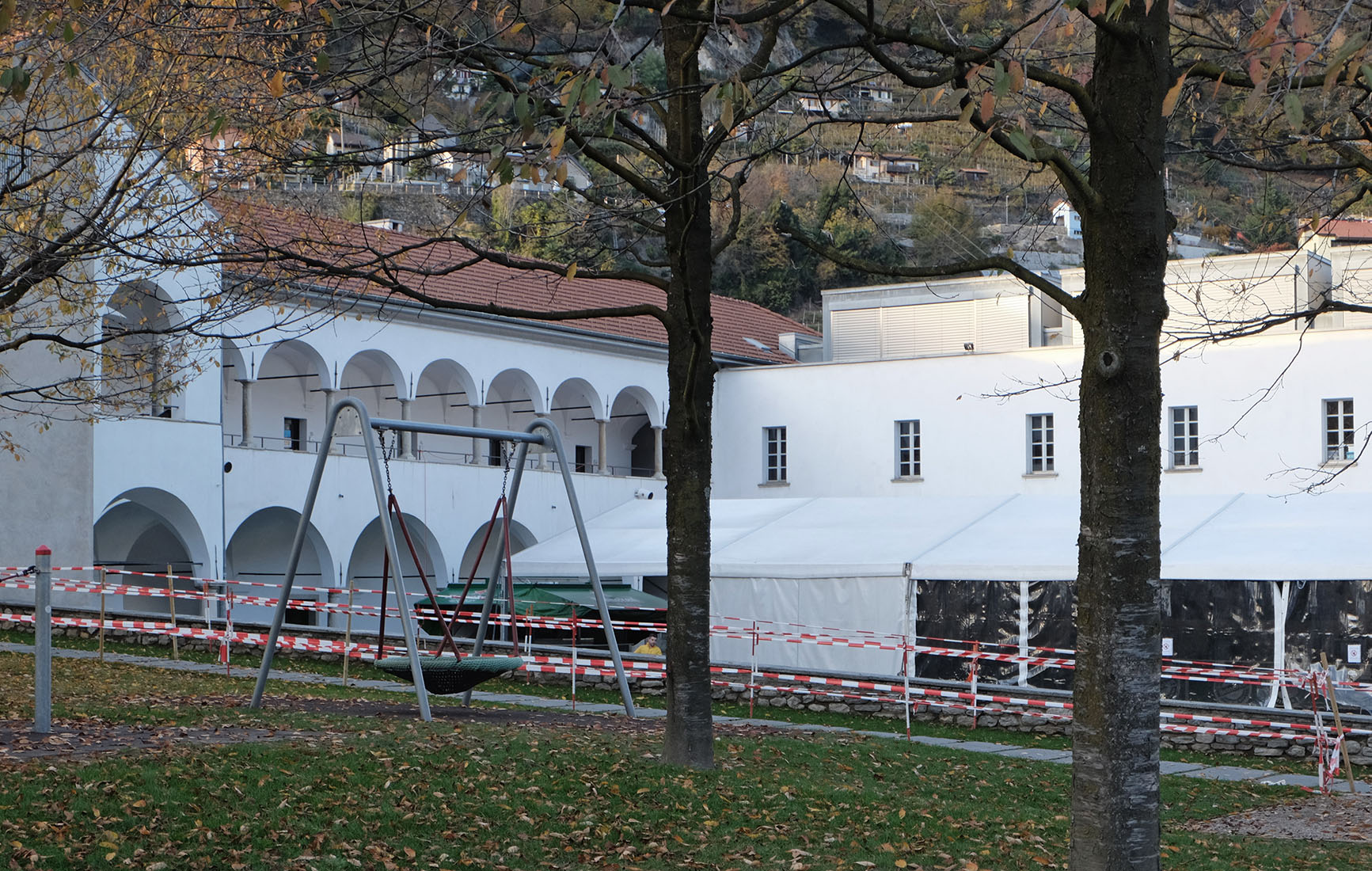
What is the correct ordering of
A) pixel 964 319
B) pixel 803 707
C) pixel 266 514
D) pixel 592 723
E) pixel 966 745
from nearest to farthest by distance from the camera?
pixel 592 723
pixel 966 745
pixel 803 707
pixel 266 514
pixel 964 319

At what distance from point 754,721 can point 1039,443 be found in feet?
66.8

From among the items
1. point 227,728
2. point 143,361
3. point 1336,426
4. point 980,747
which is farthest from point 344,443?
point 227,728

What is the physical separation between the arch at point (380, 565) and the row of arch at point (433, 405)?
6.47 feet

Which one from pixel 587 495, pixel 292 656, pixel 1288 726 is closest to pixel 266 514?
pixel 587 495

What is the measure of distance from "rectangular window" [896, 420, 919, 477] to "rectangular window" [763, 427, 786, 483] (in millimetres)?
3182

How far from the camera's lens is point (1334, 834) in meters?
11.3

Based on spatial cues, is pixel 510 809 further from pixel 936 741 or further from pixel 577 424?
pixel 577 424

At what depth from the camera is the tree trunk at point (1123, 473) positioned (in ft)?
20.5

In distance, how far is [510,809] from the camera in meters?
8.66

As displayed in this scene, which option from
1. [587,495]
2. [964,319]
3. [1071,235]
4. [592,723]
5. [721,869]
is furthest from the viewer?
[1071,235]

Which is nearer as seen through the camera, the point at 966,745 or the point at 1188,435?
the point at 966,745

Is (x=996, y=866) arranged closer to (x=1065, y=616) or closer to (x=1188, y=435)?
(x=1065, y=616)

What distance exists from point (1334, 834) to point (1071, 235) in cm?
7792

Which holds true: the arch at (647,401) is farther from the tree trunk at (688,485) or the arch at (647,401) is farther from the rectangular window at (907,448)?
the tree trunk at (688,485)
